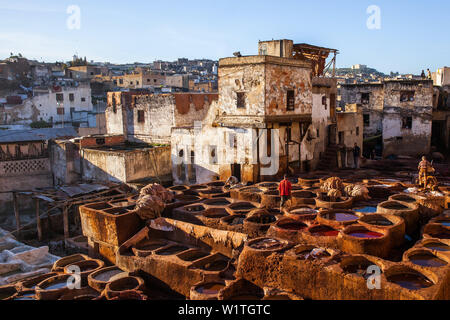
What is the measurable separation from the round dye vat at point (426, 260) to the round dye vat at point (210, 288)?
4.37 meters

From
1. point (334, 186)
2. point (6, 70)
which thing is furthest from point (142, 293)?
point (6, 70)

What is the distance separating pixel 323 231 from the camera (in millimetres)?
10828

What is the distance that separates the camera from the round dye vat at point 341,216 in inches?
453

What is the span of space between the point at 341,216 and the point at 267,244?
10.1 ft

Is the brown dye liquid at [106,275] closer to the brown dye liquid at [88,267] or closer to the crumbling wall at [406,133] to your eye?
the brown dye liquid at [88,267]

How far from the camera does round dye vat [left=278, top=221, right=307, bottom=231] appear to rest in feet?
37.3

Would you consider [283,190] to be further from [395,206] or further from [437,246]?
[437,246]

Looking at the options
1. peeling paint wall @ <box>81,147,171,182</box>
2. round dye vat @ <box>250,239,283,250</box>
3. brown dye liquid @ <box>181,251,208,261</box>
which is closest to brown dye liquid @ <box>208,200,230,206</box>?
brown dye liquid @ <box>181,251,208,261</box>

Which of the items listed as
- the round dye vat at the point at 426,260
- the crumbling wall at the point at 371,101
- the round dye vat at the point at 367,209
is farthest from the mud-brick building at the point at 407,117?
the round dye vat at the point at 426,260

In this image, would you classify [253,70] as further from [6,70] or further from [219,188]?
[6,70]

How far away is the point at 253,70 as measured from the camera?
18547 millimetres

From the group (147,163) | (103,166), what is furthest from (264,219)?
(103,166)

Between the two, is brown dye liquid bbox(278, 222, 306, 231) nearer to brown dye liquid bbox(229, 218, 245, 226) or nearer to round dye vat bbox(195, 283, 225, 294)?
brown dye liquid bbox(229, 218, 245, 226)
